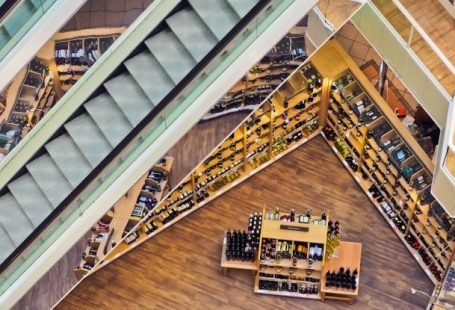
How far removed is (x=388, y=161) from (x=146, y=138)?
539cm

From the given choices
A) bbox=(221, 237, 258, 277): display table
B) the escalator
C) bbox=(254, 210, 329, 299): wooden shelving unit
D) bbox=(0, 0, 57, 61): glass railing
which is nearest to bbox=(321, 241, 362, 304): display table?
bbox=(254, 210, 329, 299): wooden shelving unit

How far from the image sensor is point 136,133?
51.7ft

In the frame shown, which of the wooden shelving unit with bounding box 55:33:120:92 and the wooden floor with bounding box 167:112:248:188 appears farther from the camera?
the wooden shelving unit with bounding box 55:33:120:92

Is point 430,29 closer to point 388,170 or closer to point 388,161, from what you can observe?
point 388,161

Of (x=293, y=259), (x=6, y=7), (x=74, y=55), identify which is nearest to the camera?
(x=6, y=7)

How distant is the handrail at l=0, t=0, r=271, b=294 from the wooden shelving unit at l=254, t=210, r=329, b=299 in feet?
14.0

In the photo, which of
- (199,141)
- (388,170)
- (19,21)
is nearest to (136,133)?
(199,141)

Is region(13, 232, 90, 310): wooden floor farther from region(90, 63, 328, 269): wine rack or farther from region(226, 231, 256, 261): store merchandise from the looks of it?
region(226, 231, 256, 261): store merchandise

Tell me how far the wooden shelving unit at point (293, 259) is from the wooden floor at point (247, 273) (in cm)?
26

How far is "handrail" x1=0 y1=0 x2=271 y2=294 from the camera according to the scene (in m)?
15.3

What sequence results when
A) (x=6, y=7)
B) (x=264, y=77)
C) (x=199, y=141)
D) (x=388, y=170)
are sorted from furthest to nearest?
(x=388, y=170)
(x=264, y=77)
(x=199, y=141)
(x=6, y=7)

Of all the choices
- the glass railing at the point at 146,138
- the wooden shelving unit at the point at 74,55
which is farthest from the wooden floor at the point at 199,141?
the wooden shelving unit at the point at 74,55

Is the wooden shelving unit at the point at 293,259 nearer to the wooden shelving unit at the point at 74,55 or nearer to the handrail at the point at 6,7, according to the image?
the wooden shelving unit at the point at 74,55

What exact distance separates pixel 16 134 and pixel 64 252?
2190 mm
